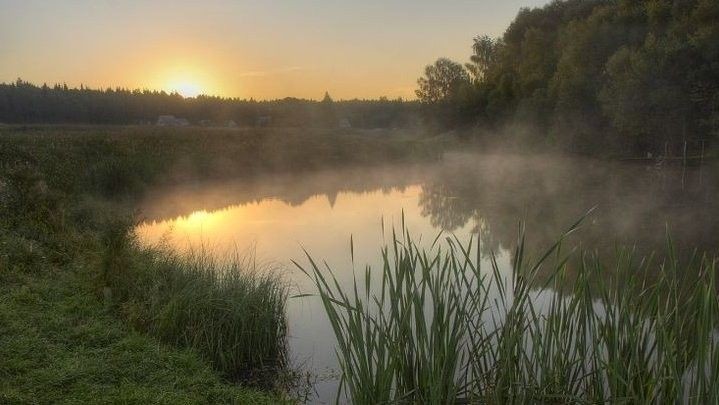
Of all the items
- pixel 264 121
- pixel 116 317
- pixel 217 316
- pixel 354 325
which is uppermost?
pixel 264 121

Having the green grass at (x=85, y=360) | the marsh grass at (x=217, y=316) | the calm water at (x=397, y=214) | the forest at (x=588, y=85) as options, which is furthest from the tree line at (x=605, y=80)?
the green grass at (x=85, y=360)

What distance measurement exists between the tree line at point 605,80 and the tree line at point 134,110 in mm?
27085

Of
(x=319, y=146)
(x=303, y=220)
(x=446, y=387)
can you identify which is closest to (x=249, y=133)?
(x=319, y=146)

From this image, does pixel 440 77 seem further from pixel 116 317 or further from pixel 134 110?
pixel 116 317

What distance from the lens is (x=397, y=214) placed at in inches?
819

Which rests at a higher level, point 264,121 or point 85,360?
point 264,121

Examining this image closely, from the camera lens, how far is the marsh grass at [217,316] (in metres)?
7.21

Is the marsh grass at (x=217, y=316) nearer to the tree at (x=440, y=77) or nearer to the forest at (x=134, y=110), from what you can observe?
the tree at (x=440, y=77)

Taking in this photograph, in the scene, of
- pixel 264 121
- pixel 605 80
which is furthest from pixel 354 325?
pixel 264 121

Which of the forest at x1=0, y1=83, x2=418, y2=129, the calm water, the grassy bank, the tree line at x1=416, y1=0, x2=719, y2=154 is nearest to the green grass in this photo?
the grassy bank

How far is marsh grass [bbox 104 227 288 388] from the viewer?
284 inches

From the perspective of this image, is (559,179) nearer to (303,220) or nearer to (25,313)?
(303,220)

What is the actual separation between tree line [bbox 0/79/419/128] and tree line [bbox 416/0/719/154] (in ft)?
88.9

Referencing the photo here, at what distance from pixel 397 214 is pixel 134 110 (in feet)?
288
